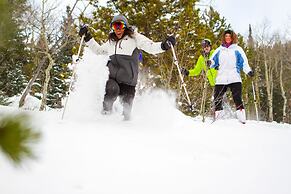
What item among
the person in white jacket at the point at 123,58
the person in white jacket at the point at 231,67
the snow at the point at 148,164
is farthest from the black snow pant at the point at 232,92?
the snow at the point at 148,164

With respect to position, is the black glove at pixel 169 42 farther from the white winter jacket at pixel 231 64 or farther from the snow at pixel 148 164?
the white winter jacket at pixel 231 64

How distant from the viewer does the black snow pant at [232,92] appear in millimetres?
5855

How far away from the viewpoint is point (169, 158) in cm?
237

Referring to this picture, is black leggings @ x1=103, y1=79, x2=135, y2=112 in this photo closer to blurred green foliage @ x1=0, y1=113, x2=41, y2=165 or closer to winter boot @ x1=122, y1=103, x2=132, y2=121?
winter boot @ x1=122, y1=103, x2=132, y2=121

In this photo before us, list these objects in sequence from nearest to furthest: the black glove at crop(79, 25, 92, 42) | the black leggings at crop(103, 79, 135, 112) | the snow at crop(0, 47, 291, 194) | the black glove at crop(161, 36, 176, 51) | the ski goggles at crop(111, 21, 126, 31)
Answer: the snow at crop(0, 47, 291, 194) → the black glove at crop(161, 36, 176, 51) → the black leggings at crop(103, 79, 135, 112) → the ski goggles at crop(111, 21, 126, 31) → the black glove at crop(79, 25, 92, 42)

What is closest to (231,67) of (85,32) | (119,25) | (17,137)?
(119,25)

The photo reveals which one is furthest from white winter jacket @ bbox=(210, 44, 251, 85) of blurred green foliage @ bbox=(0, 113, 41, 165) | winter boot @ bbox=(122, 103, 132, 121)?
blurred green foliage @ bbox=(0, 113, 41, 165)

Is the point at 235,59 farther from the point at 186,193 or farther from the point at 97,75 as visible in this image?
the point at 186,193

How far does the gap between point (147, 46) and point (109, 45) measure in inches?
25.0

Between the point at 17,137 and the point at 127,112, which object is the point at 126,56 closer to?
the point at 127,112

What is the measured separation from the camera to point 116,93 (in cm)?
475

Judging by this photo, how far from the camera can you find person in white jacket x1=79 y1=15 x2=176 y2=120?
479 cm

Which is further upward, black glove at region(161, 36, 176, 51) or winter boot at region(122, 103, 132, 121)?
black glove at region(161, 36, 176, 51)

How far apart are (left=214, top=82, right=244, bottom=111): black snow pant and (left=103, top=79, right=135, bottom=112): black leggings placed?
1.96 metres
